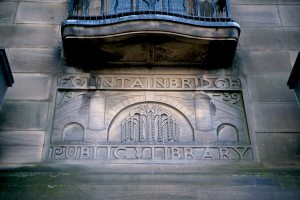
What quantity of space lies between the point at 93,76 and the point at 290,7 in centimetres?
364

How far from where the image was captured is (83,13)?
6.88 meters

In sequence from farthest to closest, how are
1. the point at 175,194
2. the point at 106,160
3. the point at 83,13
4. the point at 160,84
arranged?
the point at 83,13, the point at 160,84, the point at 106,160, the point at 175,194

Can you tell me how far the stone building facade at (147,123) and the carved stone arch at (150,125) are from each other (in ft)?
0.05

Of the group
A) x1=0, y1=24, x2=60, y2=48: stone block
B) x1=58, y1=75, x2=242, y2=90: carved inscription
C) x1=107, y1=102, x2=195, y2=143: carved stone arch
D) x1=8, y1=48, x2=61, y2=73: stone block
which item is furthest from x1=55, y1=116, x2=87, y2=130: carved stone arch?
x1=0, y1=24, x2=60, y2=48: stone block

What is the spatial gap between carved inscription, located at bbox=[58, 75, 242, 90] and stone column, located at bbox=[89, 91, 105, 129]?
170 mm

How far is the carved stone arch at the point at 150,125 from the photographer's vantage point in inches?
222

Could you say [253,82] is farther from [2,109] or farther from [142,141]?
[2,109]

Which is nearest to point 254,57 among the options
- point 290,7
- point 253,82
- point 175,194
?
point 253,82

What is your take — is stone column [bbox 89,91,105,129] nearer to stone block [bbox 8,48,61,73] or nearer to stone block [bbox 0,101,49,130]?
stone block [bbox 0,101,49,130]

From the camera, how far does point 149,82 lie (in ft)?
20.3

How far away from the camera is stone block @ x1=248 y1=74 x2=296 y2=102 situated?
6043 mm

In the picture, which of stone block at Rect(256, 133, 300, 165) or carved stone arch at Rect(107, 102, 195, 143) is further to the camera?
carved stone arch at Rect(107, 102, 195, 143)

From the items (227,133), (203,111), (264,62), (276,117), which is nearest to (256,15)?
(264,62)

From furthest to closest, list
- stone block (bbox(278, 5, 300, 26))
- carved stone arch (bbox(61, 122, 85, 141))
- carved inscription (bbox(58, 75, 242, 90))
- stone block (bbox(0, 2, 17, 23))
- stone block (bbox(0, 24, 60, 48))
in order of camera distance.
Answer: stone block (bbox(278, 5, 300, 26)) < stone block (bbox(0, 2, 17, 23)) < stone block (bbox(0, 24, 60, 48)) < carved inscription (bbox(58, 75, 242, 90)) < carved stone arch (bbox(61, 122, 85, 141))
